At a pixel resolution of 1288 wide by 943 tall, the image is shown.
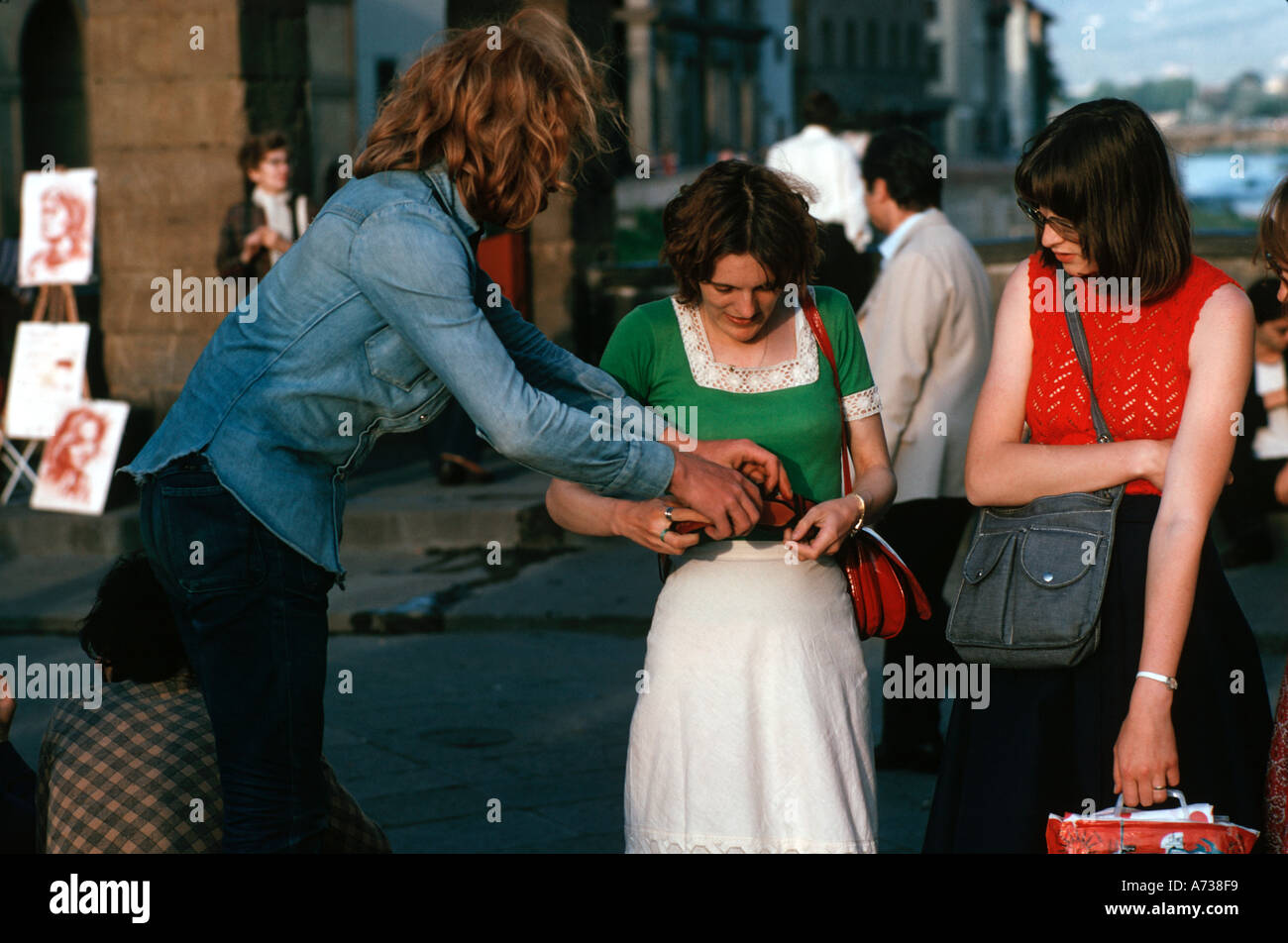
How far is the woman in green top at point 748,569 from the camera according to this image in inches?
127

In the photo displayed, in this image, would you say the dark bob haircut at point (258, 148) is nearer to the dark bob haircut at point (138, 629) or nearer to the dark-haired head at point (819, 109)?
the dark-haired head at point (819, 109)

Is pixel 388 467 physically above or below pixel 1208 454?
below

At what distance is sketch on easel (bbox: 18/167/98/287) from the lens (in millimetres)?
9734

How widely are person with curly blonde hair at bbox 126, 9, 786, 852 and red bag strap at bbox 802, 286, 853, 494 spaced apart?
541mm

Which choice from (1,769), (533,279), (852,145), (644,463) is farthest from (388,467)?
(644,463)

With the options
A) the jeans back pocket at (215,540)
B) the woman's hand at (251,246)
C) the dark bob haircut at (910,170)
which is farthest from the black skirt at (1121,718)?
the woman's hand at (251,246)

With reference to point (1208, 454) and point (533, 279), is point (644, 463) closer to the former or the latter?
point (1208, 454)

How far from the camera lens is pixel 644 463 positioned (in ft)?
9.73

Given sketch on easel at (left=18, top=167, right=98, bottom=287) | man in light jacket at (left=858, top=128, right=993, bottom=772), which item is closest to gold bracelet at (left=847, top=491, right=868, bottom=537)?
man in light jacket at (left=858, top=128, right=993, bottom=772)

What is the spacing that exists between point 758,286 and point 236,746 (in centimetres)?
132

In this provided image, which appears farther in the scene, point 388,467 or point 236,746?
point 388,467

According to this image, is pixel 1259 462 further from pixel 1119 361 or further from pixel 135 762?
pixel 135 762

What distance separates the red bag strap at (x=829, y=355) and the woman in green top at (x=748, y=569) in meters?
0.02
